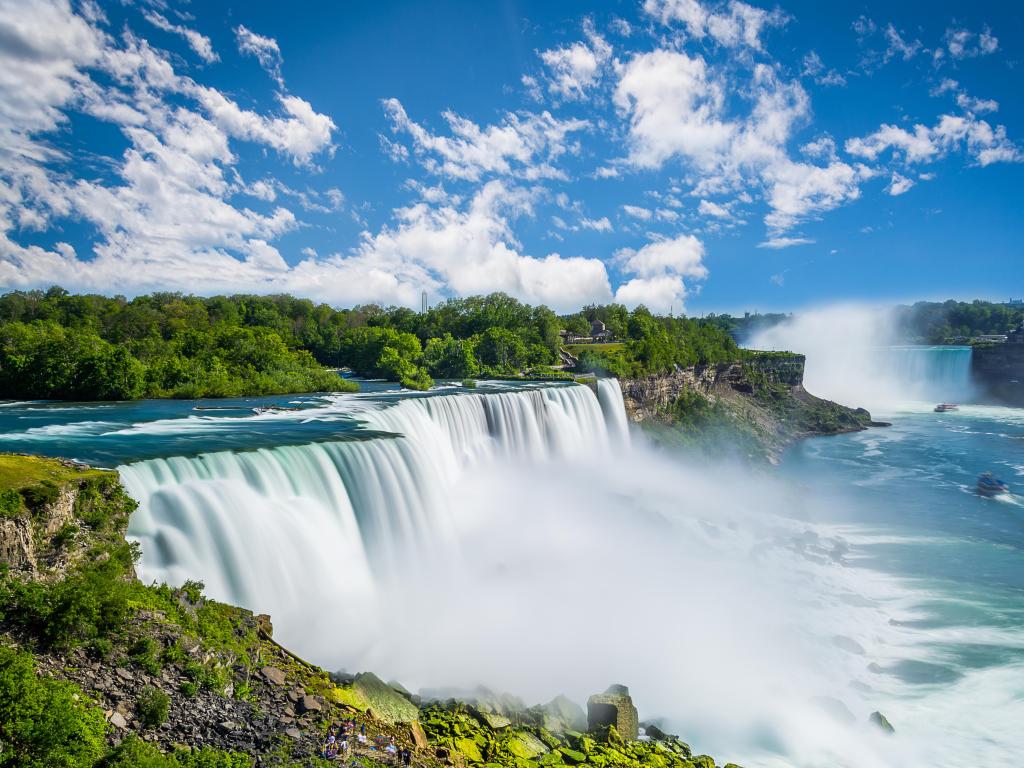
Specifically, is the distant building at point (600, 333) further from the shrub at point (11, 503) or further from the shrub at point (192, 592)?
the shrub at point (11, 503)

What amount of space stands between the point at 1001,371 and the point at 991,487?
2293 inches

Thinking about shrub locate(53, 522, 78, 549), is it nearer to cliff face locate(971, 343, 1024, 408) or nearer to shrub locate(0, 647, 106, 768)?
shrub locate(0, 647, 106, 768)

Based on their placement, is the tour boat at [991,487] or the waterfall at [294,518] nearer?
the waterfall at [294,518]

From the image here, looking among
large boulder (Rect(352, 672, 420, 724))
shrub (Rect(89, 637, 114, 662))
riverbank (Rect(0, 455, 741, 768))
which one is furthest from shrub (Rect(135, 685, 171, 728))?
large boulder (Rect(352, 672, 420, 724))

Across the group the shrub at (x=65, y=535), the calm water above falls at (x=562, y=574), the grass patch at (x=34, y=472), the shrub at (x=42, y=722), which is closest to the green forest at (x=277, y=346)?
the calm water above falls at (x=562, y=574)

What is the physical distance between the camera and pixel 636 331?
71.9 m

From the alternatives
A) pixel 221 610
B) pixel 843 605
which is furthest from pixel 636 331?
pixel 221 610

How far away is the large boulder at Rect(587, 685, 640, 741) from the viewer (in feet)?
33.2

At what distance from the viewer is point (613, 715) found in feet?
33.3

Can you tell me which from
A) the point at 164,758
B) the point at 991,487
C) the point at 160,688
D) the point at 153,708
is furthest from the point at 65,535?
the point at 991,487

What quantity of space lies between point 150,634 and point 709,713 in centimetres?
1058

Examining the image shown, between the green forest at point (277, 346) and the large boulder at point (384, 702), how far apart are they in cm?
2371

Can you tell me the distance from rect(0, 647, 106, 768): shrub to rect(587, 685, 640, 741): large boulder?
7324 millimetres

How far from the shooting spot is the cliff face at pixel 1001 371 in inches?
2928
